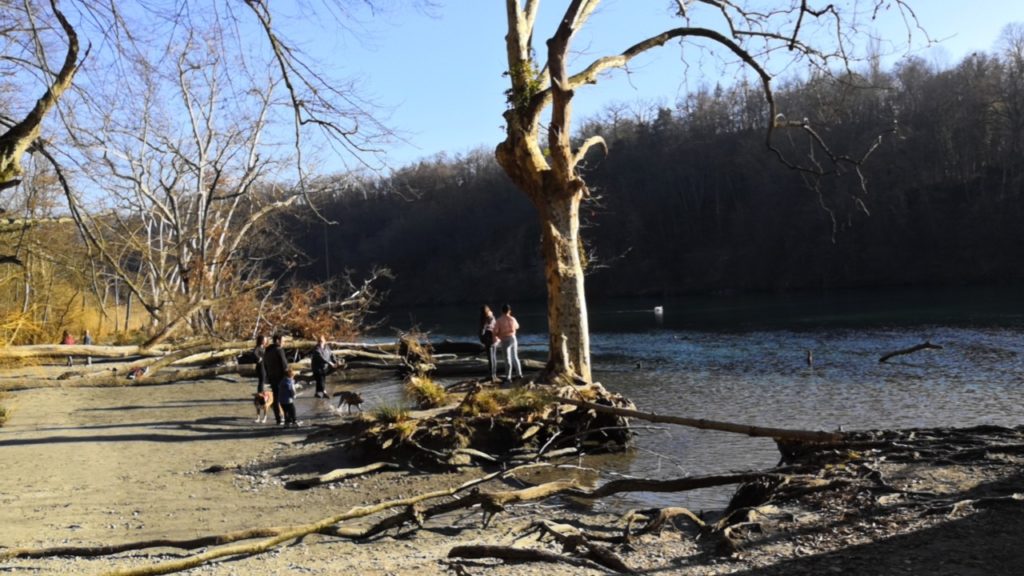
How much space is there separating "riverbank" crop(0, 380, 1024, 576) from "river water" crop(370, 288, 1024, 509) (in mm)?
2535

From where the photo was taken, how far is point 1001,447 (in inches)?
325

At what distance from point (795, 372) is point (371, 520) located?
1836 centimetres

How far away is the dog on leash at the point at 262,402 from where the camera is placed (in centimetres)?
1570

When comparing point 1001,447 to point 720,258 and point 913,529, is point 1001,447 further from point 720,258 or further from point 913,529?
point 720,258

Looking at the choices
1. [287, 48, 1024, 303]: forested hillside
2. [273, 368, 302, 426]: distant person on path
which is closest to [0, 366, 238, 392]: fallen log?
[273, 368, 302, 426]: distant person on path

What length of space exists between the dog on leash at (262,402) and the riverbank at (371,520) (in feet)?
3.00

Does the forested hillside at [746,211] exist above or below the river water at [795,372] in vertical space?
above

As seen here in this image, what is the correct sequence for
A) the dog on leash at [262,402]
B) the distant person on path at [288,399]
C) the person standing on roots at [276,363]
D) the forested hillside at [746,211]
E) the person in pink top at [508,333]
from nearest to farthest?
the person standing on roots at [276,363] → the distant person on path at [288,399] → the dog on leash at [262,402] → the person in pink top at [508,333] → the forested hillside at [746,211]

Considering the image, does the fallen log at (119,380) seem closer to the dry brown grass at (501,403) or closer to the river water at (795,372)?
the river water at (795,372)

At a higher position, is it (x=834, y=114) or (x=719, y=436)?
(x=834, y=114)

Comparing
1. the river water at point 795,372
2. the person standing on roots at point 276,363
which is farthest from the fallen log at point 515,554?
the person standing on roots at point 276,363

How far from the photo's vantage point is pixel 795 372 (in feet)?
80.5

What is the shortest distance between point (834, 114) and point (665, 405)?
8.91 metres

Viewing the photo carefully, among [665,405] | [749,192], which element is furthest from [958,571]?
[749,192]
